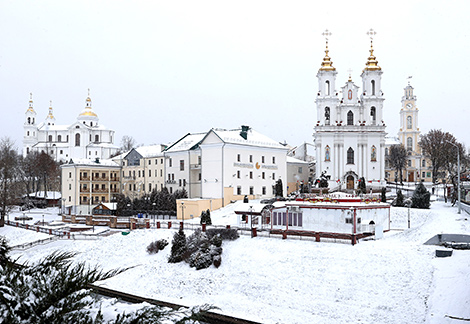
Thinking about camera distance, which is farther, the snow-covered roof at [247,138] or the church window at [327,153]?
the church window at [327,153]

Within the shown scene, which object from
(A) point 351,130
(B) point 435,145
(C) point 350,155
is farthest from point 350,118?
(B) point 435,145

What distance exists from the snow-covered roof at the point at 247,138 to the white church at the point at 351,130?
7826 mm

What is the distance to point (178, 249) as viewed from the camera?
31.9 metres

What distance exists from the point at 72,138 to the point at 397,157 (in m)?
78.6

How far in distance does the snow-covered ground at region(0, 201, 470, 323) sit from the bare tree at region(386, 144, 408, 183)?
165 ft

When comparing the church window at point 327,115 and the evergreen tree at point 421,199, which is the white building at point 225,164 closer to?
the church window at point 327,115

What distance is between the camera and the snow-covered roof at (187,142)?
59.3 m

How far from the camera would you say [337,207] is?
108 feet

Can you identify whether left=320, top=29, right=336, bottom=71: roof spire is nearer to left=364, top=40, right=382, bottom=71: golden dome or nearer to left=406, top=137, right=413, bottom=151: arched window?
left=364, top=40, right=382, bottom=71: golden dome

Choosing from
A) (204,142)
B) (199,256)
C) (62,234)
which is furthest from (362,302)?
(204,142)

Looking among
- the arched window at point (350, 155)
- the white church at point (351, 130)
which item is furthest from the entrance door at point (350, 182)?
the arched window at point (350, 155)

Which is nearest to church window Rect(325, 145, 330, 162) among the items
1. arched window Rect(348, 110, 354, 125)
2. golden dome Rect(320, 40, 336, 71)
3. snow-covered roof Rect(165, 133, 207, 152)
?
arched window Rect(348, 110, 354, 125)

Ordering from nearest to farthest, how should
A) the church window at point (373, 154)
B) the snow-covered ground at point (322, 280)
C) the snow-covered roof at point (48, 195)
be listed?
1. the snow-covered ground at point (322, 280)
2. the church window at point (373, 154)
3. the snow-covered roof at point (48, 195)

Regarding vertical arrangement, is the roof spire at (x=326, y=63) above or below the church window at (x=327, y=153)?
above
